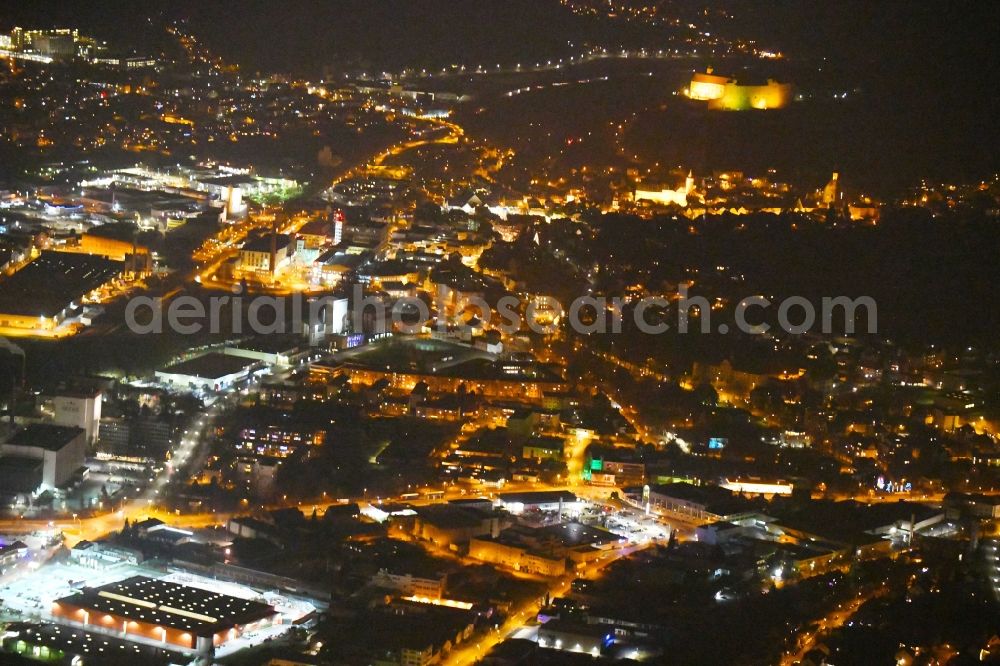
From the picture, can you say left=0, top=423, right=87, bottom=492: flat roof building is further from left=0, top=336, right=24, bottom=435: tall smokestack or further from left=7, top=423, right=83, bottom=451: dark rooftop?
left=0, top=336, right=24, bottom=435: tall smokestack

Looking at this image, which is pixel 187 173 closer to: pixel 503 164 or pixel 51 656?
pixel 503 164

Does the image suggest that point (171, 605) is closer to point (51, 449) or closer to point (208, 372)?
point (51, 449)

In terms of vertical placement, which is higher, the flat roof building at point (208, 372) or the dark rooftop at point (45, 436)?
the flat roof building at point (208, 372)

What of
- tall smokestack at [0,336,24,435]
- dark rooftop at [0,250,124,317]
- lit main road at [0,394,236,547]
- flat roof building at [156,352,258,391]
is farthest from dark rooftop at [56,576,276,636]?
dark rooftop at [0,250,124,317]

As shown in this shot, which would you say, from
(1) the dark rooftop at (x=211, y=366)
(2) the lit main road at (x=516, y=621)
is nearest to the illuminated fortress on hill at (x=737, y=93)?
(1) the dark rooftop at (x=211, y=366)

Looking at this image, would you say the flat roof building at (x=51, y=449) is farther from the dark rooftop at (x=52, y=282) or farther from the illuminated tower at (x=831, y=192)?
the illuminated tower at (x=831, y=192)

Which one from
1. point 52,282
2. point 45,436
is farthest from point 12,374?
point 52,282
